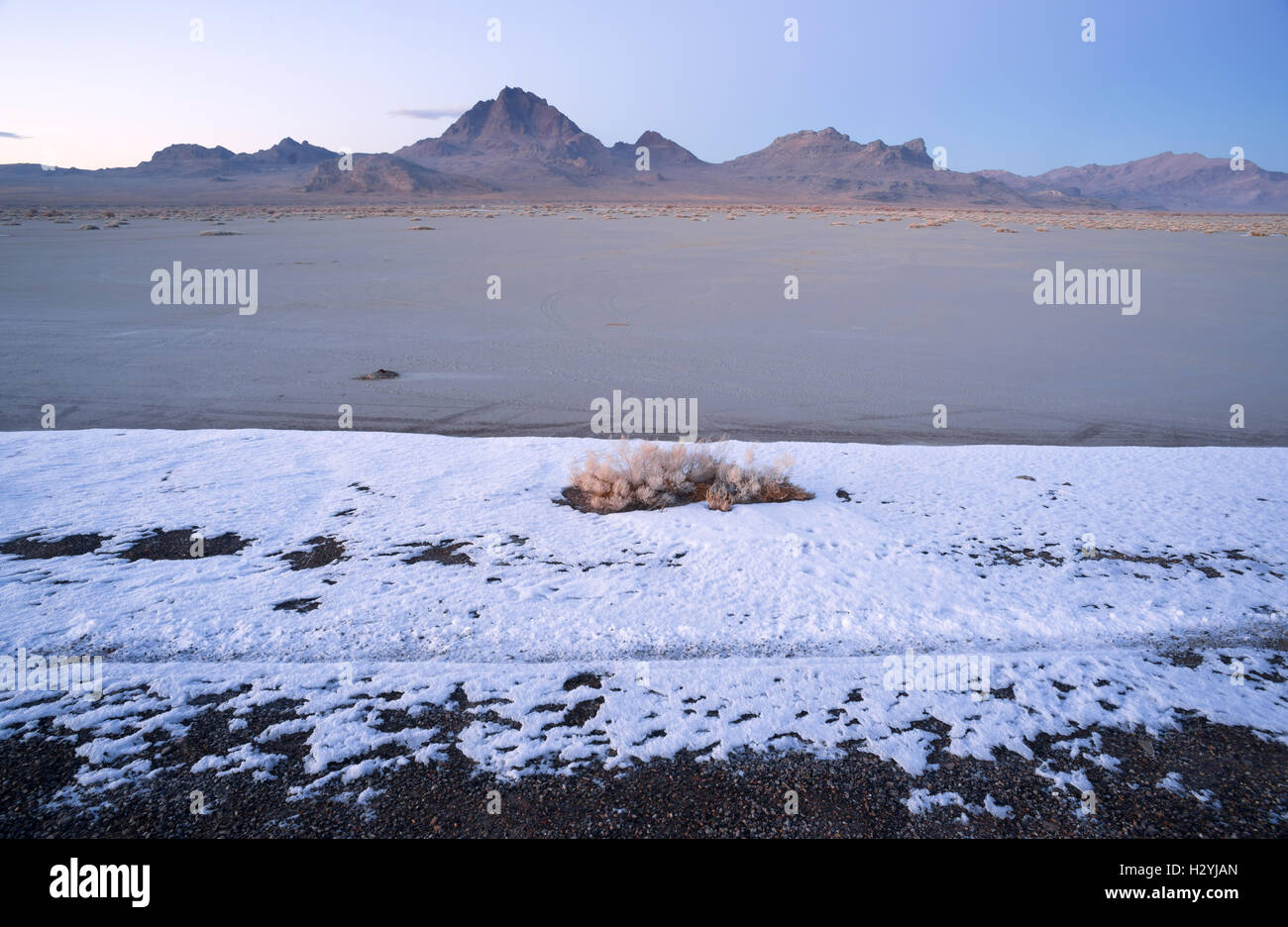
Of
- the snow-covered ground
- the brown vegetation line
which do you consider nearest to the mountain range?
the brown vegetation line

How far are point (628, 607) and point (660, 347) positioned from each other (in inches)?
296

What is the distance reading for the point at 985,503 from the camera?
520 centimetres

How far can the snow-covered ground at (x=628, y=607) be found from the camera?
2.91 meters

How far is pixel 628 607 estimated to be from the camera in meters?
3.78

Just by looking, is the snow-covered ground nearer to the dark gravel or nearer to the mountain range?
the dark gravel

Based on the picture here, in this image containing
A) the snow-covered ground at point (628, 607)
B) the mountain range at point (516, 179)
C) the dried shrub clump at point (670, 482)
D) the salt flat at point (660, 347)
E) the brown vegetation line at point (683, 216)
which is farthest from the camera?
the mountain range at point (516, 179)

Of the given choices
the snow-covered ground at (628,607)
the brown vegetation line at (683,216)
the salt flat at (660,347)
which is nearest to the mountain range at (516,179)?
the brown vegetation line at (683,216)

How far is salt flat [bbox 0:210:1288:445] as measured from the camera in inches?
306

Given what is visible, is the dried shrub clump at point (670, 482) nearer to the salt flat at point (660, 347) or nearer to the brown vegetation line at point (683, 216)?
the salt flat at point (660, 347)

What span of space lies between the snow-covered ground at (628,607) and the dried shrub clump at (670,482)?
0.21 metres

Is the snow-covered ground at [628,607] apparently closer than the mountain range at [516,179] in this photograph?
Yes
